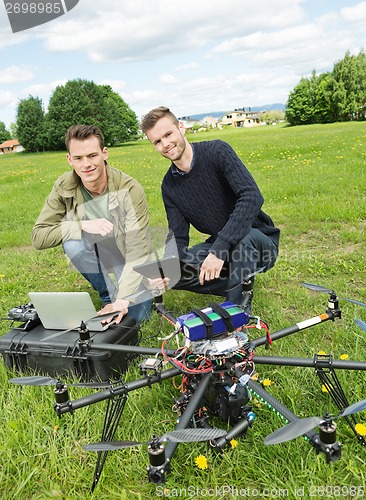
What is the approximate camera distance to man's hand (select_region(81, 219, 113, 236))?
3.96m

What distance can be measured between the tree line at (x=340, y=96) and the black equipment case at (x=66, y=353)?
2812 inches

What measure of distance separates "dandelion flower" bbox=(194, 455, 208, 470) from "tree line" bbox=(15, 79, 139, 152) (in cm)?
5550

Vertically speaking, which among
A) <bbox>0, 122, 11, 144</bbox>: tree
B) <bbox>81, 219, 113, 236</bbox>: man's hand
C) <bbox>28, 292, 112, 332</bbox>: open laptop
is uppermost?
<bbox>0, 122, 11, 144</bbox>: tree

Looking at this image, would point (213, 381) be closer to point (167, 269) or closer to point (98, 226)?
point (167, 269)

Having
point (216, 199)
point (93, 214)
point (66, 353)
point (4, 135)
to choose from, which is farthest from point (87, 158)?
point (4, 135)

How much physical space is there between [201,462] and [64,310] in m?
1.52

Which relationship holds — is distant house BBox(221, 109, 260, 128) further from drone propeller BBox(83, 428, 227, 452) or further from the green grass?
drone propeller BBox(83, 428, 227, 452)

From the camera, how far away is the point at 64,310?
3289 mm

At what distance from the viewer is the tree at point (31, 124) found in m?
63.5

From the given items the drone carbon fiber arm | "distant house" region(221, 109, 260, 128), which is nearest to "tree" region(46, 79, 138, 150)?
the drone carbon fiber arm

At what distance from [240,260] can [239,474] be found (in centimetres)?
173

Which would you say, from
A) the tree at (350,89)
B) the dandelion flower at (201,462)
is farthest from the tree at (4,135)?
the dandelion flower at (201,462)

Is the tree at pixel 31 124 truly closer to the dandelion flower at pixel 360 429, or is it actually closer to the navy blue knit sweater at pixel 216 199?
the navy blue knit sweater at pixel 216 199

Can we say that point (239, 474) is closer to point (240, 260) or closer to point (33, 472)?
Result: point (33, 472)
